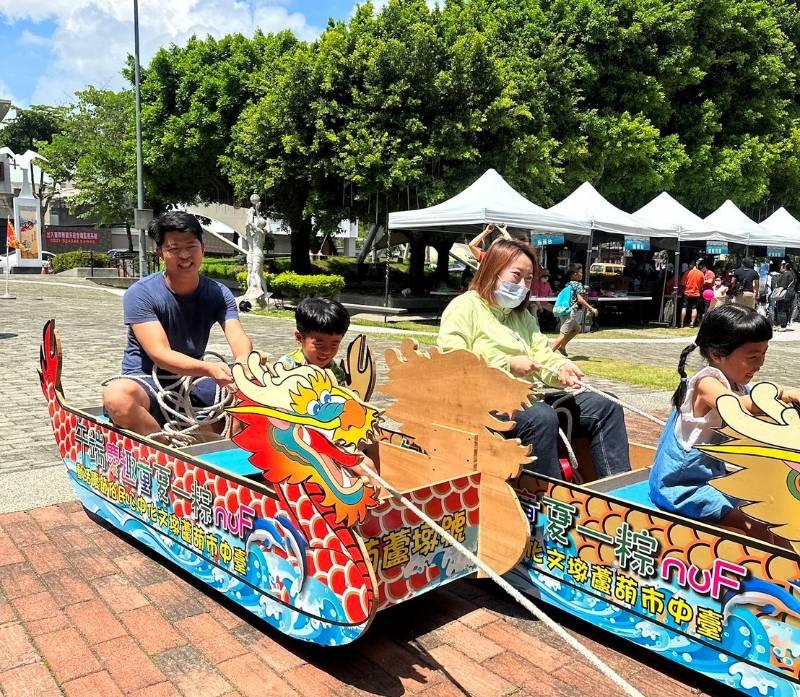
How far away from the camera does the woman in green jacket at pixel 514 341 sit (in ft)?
11.0

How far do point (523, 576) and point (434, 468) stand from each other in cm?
62

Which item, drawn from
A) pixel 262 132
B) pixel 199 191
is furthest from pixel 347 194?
pixel 199 191

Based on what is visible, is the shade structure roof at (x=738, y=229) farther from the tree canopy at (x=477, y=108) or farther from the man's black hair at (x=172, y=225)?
the man's black hair at (x=172, y=225)

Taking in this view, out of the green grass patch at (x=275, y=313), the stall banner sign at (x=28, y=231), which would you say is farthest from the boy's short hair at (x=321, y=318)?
the stall banner sign at (x=28, y=231)

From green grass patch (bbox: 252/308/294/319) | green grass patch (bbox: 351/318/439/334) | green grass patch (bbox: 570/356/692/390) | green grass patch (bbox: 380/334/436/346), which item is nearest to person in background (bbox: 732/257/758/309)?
green grass patch (bbox: 570/356/692/390)

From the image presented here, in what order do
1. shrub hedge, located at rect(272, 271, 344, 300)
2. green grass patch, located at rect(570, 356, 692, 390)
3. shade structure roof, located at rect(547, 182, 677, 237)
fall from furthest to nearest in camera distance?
shrub hedge, located at rect(272, 271, 344, 300), shade structure roof, located at rect(547, 182, 677, 237), green grass patch, located at rect(570, 356, 692, 390)

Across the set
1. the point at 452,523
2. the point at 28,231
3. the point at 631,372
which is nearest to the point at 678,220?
the point at 631,372

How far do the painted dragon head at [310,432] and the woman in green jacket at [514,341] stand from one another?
39.6 inches

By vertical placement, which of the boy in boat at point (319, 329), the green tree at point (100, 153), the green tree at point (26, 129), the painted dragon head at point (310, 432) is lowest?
the painted dragon head at point (310, 432)

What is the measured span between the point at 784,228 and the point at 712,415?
1956 centimetres

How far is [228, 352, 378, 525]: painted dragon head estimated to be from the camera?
2.38m

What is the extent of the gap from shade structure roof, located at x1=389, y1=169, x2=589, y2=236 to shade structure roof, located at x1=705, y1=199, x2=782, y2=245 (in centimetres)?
517

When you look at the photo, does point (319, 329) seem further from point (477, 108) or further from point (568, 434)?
point (477, 108)

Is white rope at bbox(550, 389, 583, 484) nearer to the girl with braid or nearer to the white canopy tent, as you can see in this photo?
the girl with braid
